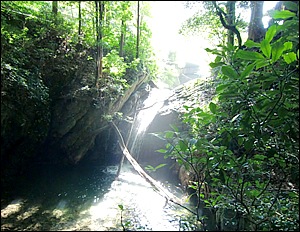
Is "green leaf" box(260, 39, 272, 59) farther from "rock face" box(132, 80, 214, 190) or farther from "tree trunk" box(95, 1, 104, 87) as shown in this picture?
"rock face" box(132, 80, 214, 190)

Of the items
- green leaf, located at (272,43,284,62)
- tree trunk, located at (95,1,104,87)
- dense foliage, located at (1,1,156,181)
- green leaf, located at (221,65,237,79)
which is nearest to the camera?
green leaf, located at (272,43,284,62)

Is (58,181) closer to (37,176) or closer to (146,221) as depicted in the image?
(37,176)

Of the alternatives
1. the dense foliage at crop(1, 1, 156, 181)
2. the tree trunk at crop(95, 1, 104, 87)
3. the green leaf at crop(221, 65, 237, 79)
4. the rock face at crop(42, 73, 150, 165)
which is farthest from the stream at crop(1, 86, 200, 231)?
the tree trunk at crop(95, 1, 104, 87)

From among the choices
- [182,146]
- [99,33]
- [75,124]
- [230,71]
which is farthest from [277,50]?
[75,124]

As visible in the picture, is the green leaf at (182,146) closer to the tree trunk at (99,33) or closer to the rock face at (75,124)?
the tree trunk at (99,33)

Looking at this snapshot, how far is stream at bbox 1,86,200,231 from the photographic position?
15.5ft

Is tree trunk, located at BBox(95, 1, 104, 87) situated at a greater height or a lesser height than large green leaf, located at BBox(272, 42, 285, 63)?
greater

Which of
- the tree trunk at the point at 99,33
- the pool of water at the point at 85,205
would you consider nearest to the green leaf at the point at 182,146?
the pool of water at the point at 85,205

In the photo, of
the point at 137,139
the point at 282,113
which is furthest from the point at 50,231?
the point at 137,139

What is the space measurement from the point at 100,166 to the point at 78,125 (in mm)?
2342

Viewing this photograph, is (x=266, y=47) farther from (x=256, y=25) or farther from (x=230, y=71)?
(x=256, y=25)

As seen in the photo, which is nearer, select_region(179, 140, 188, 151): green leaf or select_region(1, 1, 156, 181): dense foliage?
select_region(179, 140, 188, 151): green leaf

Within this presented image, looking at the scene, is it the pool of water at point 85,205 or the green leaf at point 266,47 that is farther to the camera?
the pool of water at point 85,205

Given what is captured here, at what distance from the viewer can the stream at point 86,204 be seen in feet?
15.5
